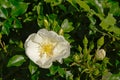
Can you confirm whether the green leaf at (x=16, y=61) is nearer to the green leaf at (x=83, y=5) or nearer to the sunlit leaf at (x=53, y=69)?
the sunlit leaf at (x=53, y=69)

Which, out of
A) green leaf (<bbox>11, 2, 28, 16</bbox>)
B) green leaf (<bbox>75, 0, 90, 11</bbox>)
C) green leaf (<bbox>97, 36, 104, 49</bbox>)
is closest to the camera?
green leaf (<bbox>75, 0, 90, 11</bbox>)

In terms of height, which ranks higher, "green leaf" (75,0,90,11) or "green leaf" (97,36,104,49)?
"green leaf" (75,0,90,11)

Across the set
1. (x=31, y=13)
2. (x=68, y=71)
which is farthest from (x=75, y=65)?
(x=31, y=13)

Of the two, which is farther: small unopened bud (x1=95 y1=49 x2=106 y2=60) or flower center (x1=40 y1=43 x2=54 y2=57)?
flower center (x1=40 y1=43 x2=54 y2=57)

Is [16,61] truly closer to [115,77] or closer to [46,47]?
[46,47]

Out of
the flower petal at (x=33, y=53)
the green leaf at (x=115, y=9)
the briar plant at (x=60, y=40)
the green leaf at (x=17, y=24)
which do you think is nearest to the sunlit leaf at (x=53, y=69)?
the briar plant at (x=60, y=40)

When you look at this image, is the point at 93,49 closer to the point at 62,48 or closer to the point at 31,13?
the point at 62,48

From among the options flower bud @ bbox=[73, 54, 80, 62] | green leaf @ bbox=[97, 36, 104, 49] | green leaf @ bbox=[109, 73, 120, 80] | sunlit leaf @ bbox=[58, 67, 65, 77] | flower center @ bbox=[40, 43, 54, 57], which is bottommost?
green leaf @ bbox=[109, 73, 120, 80]

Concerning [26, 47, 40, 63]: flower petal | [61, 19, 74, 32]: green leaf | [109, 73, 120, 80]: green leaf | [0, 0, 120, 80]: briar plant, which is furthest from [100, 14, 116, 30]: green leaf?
[26, 47, 40, 63]: flower petal

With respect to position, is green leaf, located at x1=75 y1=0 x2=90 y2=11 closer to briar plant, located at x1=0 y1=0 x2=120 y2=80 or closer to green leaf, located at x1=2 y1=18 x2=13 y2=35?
briar plant, located at x1=0 y1=0 x2=120 y2=80
